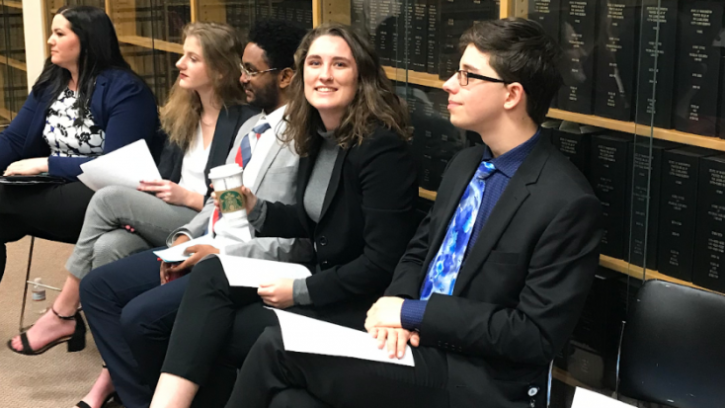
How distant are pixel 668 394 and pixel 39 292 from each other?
9.56 ft

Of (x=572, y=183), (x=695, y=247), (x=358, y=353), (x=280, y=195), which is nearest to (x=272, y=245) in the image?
(x=280, y=195)

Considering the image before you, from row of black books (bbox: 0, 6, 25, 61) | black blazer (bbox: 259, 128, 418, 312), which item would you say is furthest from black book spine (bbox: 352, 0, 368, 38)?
row of black books (bbox: 0, 6, 25, 61)

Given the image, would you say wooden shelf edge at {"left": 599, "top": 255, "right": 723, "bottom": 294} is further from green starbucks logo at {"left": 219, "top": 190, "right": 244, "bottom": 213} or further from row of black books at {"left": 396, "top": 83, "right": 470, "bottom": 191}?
green starbucks logo at {"left": 219, "top": 190, "right": 244, "bottom": 213}

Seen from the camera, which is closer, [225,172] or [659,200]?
[659,200]

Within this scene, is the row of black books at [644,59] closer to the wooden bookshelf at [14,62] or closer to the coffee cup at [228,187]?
the coffee cup at [228,187]

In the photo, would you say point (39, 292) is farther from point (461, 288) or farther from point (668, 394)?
point (668, 394)

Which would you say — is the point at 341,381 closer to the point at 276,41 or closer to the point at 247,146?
the point at 247,146

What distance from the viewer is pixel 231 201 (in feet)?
7.34

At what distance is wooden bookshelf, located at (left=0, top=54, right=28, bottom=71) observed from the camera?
20.2 ft

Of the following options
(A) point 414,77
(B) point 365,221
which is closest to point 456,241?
(B) point 365,221

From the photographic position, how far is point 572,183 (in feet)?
5.77

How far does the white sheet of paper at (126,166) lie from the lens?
295 cm

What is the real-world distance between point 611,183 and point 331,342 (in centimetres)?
86

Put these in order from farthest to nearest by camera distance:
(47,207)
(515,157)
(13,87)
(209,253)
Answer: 1. (13,87)
2. (47,207)
3. (209,253)
4. (515,157)
